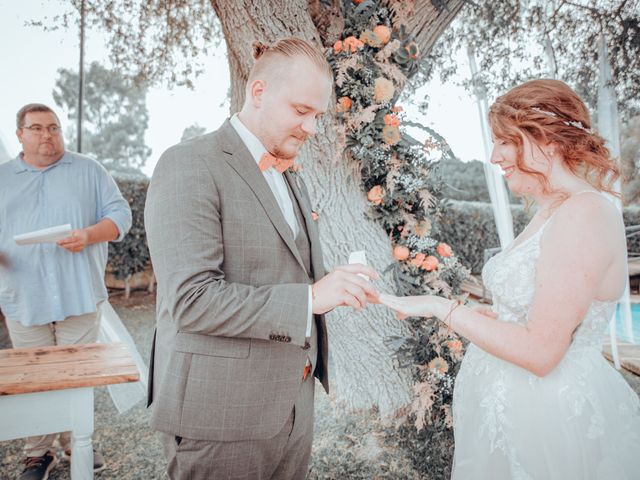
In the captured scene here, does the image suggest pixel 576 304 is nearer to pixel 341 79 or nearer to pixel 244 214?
pixel 244 214

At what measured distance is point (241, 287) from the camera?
1.27m

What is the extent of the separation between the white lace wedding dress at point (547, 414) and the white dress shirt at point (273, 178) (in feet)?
2.56

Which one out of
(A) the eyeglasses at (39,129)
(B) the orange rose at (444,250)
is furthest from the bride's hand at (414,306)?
(A) the eyeglasses at (39,129)

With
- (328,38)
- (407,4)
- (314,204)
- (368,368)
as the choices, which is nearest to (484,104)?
(407,4)

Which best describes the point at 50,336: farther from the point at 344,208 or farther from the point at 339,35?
the point at 339,35

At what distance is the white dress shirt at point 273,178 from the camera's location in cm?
156

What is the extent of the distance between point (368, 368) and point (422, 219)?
3.71ft

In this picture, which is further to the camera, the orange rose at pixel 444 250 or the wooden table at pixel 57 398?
the orange rose at pixel 444 250

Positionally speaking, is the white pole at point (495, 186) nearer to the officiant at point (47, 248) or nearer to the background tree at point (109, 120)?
the officiant at point (47, 248)

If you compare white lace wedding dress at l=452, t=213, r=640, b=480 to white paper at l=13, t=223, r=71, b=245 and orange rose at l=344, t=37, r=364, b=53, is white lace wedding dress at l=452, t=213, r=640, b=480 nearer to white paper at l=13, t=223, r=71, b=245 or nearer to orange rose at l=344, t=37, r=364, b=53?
orange rose at l=344, t=37, r=364, b=53

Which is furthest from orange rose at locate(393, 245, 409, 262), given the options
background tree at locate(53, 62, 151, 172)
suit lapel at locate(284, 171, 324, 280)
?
background tree at locate(53, 62, 151, 172)

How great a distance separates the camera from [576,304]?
1.39 m

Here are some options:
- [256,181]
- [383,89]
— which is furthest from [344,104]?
[256,181]

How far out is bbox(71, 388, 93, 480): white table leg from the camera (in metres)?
2.09
